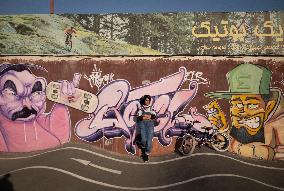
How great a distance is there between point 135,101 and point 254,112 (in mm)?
4039

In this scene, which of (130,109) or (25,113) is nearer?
(130,109)

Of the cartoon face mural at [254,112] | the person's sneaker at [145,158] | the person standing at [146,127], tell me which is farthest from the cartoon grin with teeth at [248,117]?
the person's sneaker at [145,158]

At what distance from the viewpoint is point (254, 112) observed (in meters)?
10.6

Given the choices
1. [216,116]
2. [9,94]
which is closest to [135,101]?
[216,116]

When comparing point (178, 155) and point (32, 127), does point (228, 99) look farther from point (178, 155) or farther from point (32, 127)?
point (32, 127)

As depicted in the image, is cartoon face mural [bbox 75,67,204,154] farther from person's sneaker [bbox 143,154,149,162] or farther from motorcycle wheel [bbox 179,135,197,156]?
person's sneaker [bbox 143,154,149,162]

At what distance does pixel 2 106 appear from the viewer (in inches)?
447

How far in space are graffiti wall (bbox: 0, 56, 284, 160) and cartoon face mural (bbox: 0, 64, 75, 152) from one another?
4 centimetres

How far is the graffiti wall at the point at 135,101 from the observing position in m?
10.6

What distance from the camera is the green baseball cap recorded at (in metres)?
10.6

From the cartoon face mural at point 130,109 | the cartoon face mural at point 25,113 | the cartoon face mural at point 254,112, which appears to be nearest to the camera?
the cartoon face mural at point 254,112
